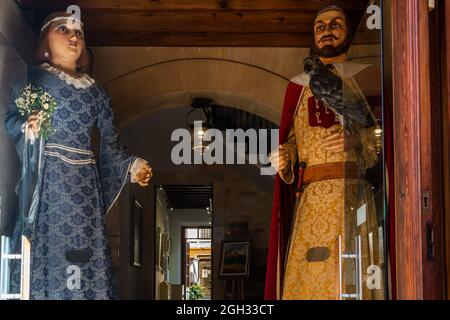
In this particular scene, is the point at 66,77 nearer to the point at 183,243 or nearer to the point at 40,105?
the point at 40,105

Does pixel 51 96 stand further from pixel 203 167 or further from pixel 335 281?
pixel 203 167

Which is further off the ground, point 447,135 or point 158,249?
point 447,135

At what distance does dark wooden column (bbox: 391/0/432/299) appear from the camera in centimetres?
356

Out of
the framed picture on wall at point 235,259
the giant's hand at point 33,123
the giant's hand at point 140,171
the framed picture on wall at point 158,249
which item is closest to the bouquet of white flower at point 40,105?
the giant's hand at point 33,123

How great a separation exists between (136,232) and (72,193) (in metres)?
3.25

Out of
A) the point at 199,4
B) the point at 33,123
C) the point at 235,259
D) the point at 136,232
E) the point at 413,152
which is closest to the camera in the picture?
the point at 413,152

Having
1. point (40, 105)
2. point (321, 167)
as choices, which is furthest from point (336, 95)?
point (40, 105)

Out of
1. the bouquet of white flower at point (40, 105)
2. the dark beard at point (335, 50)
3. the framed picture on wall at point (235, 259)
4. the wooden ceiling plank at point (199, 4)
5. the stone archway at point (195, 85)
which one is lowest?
the framed picture on wall at point (235, 259)

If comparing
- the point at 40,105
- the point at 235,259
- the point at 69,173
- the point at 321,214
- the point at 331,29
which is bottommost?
the point at 235,259

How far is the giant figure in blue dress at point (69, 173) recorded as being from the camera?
Result: 4.50 meters

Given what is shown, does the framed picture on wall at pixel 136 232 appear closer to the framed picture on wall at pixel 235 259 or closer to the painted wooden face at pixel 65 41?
the framed picture on wall at pixel 235 259

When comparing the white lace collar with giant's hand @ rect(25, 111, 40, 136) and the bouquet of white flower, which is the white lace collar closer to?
the bouquet of white flower

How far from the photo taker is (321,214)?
187 inches

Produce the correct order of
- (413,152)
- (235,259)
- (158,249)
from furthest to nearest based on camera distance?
(235,259) → (158,249) → (413,152)
